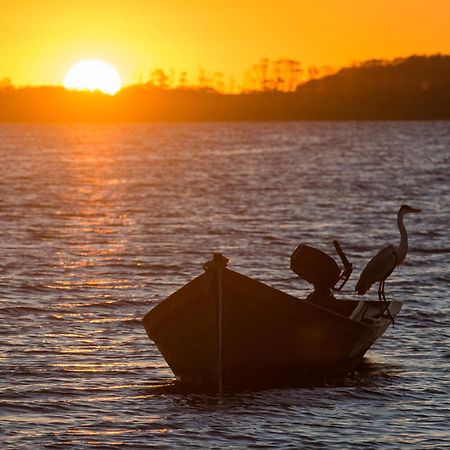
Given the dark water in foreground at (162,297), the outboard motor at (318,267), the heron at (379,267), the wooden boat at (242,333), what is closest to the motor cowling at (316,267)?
the outboard motor at (318,267)

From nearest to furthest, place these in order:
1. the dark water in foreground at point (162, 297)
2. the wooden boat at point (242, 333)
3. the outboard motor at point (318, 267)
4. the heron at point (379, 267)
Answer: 1. the dark water in foreground at point (162, 297)
2. the wooden boat at point (242, 333)
3. the outboard motor at point (318, 267)
4. the heron at point (379, 267)

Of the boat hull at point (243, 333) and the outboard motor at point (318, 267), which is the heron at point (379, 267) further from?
the boat hull at point (243, 333)

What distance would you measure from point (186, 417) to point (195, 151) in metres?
147

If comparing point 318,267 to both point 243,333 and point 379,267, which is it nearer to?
point 379,267

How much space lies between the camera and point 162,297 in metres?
30.4

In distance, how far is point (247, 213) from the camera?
196 ft

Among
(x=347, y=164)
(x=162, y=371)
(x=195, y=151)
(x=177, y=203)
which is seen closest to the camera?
(x=162, y=371)

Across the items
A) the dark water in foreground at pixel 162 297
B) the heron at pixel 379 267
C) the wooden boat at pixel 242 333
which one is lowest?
the dark water in foreground at pixel 162 297

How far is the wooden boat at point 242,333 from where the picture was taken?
19.3 meters

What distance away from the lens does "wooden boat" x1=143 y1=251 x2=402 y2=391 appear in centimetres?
1930

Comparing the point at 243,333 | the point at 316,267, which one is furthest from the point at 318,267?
the point at 243,333

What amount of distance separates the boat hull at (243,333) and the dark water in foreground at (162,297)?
422mm

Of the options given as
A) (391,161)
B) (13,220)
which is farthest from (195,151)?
(13,220)

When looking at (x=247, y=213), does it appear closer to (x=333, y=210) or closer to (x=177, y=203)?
(x=333, y=210)
